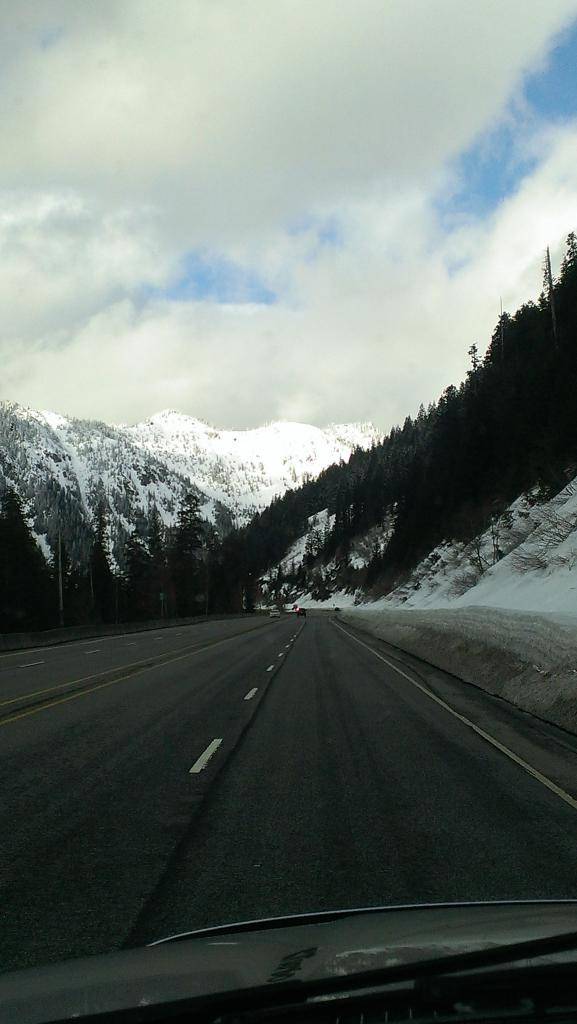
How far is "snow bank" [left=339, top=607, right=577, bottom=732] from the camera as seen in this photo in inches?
479

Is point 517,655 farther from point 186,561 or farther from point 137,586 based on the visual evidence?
point 186,561

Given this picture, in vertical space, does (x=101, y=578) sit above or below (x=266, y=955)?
above

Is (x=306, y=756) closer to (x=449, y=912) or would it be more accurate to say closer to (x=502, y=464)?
(x=449, y=912)

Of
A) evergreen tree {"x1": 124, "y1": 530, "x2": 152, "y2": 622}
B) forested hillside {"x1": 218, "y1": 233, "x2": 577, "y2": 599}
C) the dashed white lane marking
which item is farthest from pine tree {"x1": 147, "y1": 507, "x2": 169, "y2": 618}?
the dashed white lane marking

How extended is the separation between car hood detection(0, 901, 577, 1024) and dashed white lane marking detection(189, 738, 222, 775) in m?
5.11

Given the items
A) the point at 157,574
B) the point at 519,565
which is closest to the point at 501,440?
the point at 519,565

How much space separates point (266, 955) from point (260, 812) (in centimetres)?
397

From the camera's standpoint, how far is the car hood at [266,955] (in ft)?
8.87

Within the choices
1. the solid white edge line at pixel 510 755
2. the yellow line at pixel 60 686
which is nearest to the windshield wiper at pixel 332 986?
the solid white edge line at pixel 510 755

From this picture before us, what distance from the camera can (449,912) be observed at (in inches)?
142

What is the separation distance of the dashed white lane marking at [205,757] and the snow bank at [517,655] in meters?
4.80

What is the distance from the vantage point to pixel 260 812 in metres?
6.90

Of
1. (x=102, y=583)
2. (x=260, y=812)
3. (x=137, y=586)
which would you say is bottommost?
(x=260, y=812)

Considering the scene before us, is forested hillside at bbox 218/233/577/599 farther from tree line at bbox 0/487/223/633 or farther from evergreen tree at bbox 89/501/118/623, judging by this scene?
evergreen tree at bbox 89/501/118/623
